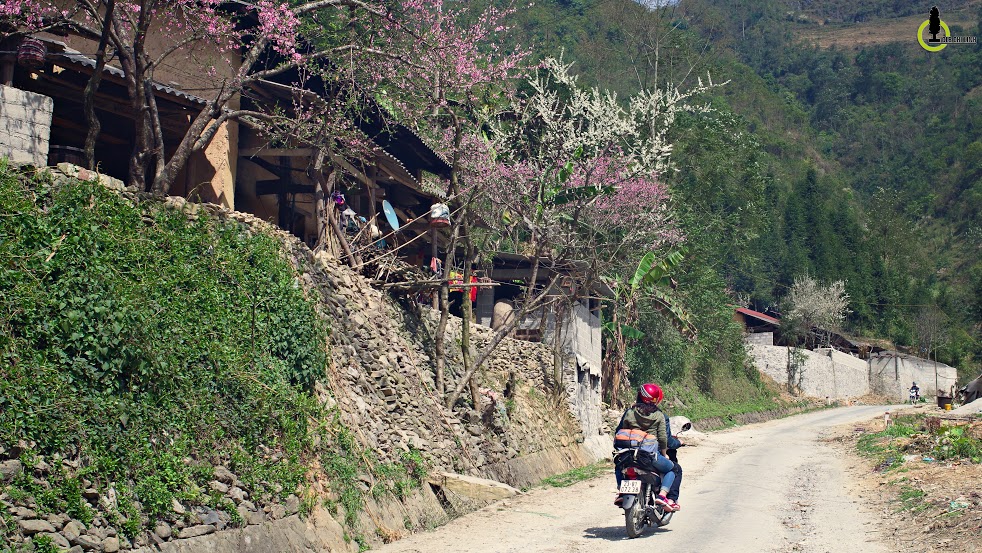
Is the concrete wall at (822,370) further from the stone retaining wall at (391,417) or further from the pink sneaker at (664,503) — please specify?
the pink sneaker at (664,503)

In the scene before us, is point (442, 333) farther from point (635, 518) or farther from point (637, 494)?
point (635, 518)

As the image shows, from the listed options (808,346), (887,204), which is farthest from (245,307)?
(887,204)

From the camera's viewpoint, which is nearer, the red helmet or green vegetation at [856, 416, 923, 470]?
the red helmet

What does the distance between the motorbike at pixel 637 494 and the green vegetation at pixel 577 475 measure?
7154 mm

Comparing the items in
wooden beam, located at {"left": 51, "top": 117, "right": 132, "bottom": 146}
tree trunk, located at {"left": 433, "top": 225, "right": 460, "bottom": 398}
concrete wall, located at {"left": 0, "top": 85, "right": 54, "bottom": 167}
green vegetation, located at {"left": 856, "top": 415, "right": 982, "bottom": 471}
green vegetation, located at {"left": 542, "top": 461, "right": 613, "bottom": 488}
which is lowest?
green vegetation, located at {"left": 542, "top": 461, "right": 613, "bottom": 488}

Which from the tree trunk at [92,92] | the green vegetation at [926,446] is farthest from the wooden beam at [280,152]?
the green vegetation at [926,446]

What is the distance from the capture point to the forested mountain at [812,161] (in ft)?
164

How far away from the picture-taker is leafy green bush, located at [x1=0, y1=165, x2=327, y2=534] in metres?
7.46

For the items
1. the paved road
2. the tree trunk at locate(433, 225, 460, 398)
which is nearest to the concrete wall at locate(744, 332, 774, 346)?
the paved road

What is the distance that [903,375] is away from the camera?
71312mm

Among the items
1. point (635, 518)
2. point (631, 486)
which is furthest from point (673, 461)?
point (635, 518)

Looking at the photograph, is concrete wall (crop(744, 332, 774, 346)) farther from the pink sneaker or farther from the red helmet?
the pink sneaker

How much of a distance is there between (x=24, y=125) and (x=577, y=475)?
13.6 m

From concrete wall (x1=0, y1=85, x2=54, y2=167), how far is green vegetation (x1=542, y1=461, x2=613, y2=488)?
11.3 m
